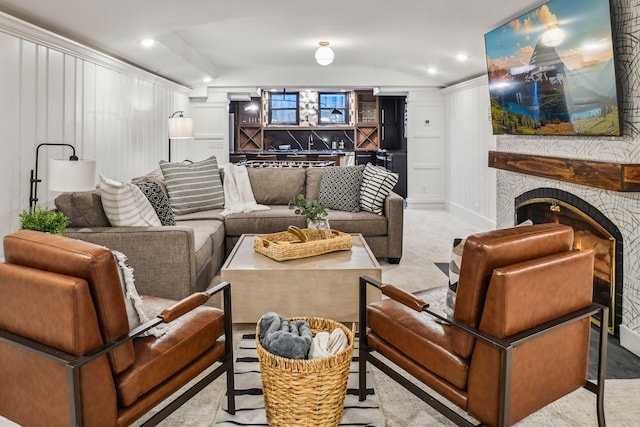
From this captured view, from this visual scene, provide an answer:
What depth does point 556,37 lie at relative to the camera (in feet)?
11.4

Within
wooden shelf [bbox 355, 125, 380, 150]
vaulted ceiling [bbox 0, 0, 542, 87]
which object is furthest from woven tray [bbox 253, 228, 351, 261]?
wooden shelf [bbox 355, 125, 380, 150]

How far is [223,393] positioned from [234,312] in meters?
0.79

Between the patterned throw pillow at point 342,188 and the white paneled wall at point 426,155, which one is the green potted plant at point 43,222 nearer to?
the patterned throw pillow at point 342,188

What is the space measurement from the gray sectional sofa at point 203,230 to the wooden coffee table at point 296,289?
454 mm

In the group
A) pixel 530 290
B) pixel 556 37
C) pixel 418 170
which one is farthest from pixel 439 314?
pixel 418 170

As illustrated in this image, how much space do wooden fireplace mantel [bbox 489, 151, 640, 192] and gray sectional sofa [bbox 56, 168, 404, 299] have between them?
43.1 inches

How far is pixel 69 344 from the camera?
1470 millimetres

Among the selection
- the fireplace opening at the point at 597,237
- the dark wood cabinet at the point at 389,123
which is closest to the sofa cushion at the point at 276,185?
the fireplace opening at the point at 597,237

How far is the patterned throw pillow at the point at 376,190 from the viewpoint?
16.0 feet

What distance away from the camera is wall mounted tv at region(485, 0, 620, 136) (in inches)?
117

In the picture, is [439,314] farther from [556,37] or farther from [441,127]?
[441,127]

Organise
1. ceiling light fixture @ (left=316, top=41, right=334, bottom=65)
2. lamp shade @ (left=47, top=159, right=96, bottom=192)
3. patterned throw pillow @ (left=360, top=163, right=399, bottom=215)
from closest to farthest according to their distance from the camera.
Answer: lamp shade @ (left=47, top=159, right=96, bottom=192) < patterned throw pillow @ (left=360, top=163, right=399, bottom=215) < ceiling light fixture @ (left=316, top=41, right=334, bottom=65)

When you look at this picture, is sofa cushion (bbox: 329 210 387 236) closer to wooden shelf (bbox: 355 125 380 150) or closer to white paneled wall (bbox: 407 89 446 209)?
white paneled wall (bbox: 407 89 446 209)

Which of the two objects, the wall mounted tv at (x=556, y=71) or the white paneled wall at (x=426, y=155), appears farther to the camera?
the white paneled wall at (x=426, y=155)
